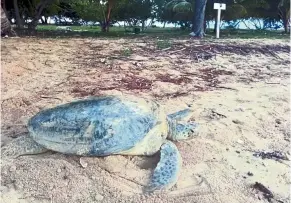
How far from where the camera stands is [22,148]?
2598mm

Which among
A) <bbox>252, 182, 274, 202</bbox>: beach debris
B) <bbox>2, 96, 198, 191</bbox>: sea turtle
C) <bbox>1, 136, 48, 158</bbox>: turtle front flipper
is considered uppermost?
<bbox>2, 96, 198, 191</bbox>: sea turtle

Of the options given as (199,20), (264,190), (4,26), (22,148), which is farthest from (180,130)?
→ (199,20)

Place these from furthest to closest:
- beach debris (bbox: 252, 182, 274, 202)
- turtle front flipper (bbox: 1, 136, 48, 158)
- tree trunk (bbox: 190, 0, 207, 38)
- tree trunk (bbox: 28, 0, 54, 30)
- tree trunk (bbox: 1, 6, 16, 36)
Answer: tree trunk (bbox: 28, 0, 54, 30)
tree trunk (bbox: 190, 0, 207, 38)
tree trunk (bbox: 1, 6, 16, 36)
turtle front flipper (bbox: 1, 136, 48, 158)
beach debris (bbox: 252, 182, 274, 202)

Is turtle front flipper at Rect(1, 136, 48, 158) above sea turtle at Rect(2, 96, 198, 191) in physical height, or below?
below

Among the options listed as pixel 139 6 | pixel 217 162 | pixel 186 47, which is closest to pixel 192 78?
pixel 186 47

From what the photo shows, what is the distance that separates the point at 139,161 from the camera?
2.58 meters

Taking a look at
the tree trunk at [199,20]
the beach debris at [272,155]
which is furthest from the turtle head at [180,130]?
the tree trunk at [199,20]

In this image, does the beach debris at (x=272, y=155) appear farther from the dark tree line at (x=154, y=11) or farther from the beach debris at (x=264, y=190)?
the dark tree line at (x=154, y=11)

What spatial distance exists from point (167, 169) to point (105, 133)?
468 millimetres

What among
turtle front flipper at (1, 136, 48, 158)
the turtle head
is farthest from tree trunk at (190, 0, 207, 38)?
turtle front flipper at (1, 136, 48, 158)

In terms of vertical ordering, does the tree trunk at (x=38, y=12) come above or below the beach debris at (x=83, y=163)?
above

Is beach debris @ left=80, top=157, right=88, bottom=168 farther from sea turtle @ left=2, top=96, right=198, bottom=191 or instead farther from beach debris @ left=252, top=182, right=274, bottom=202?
beach debris @ left=252, top=182, right=274, bottom=202

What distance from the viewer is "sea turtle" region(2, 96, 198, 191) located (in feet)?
7.97

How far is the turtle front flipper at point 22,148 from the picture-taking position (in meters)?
2.58
